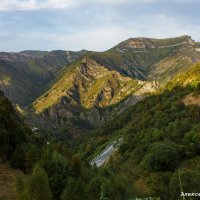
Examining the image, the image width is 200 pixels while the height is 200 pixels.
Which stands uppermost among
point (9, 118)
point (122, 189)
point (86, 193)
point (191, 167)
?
point (9, 118)

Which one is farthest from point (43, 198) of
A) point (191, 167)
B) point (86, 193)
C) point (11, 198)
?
point (191, 167)

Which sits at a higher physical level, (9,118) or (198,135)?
(9,118)

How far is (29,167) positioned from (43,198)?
12881 mm

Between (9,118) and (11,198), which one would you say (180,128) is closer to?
(9,118)

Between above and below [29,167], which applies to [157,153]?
below

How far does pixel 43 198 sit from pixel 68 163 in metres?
11.9

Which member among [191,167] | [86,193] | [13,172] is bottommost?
[191,167]

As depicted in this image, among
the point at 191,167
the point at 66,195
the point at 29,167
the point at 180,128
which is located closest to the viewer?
the point at 66,195

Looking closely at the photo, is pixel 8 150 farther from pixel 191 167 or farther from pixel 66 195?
pixel 191 167

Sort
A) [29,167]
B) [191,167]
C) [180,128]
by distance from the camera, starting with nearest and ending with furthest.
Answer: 1. [29,167]
2. [191,167]
3. [180,128]

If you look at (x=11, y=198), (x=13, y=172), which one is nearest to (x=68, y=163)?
(x=13, y=172)

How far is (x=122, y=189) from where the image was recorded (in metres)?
60.8

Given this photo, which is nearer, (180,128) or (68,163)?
(68,163)

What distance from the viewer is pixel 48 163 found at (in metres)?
49.0
